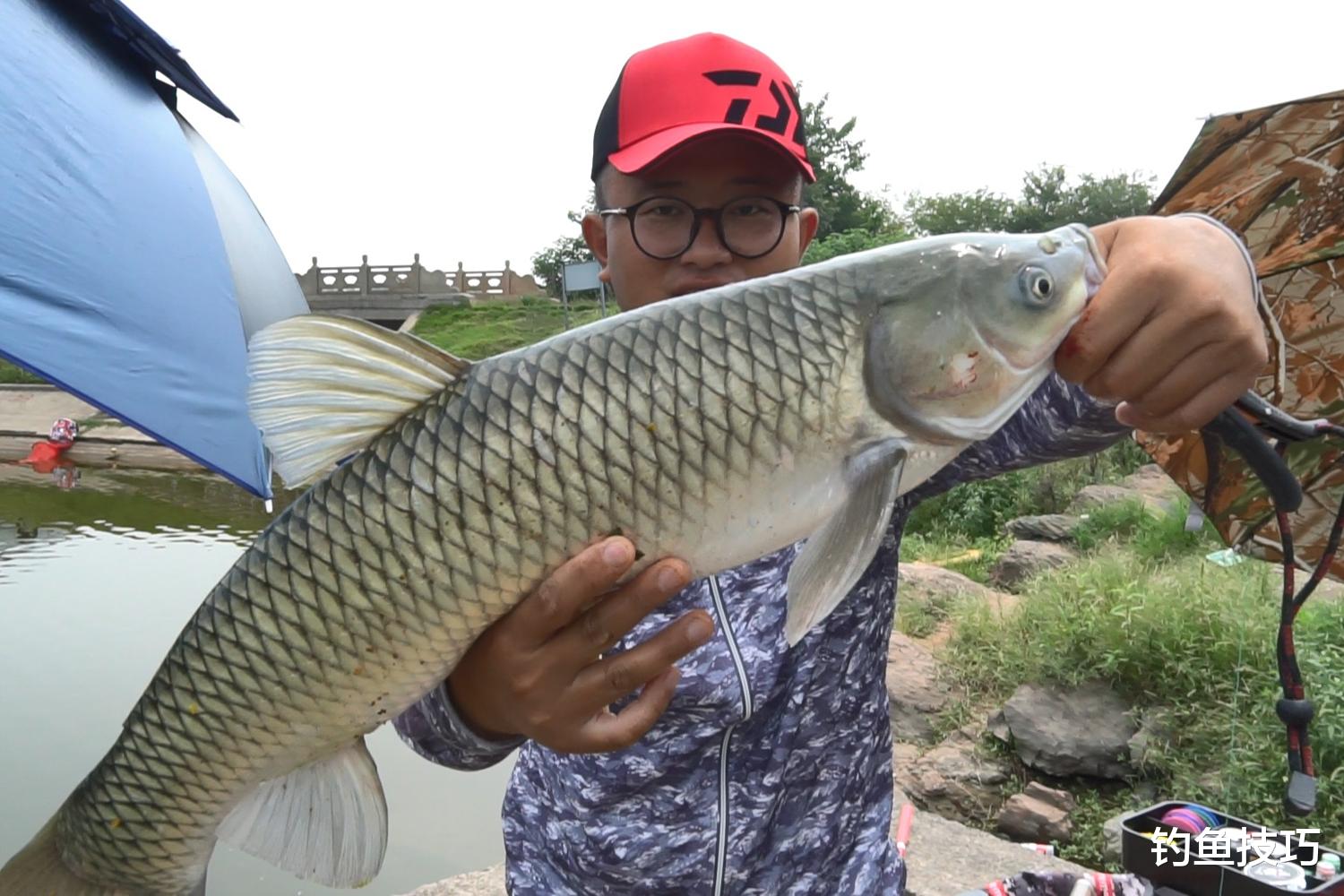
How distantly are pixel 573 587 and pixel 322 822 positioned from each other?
1.67ft

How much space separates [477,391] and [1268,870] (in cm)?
206

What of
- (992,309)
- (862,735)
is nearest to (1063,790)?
(862,735)

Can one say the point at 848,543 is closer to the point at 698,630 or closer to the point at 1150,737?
the point at 698,630

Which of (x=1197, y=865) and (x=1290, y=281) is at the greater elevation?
(x=1290, y=281)

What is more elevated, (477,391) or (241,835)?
(477,391)

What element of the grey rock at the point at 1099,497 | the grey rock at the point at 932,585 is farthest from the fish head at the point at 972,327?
the grey rock at the point at 1099,497

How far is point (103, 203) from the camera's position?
2146mm

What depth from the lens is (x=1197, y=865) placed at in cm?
212

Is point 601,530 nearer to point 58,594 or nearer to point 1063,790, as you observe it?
point 1063,790

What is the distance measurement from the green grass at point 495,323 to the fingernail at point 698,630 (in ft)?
67.9

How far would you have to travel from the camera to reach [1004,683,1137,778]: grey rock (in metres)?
3.69

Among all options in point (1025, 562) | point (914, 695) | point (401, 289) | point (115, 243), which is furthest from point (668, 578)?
Answer: point (401, 289)

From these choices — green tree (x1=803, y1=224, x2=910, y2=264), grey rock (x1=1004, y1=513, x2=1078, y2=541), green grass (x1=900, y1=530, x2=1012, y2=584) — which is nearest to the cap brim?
green grass (x1=900, y1=530, x2=1012, y2=584)

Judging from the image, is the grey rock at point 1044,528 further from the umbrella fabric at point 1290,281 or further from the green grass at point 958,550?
the umbrella fabric at point 1290,281
